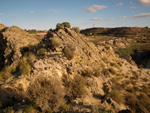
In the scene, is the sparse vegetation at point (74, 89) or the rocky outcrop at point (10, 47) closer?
the sparse vegetation at point (74, 89)

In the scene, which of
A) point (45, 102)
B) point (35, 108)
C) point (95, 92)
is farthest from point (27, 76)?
point (95, 92)

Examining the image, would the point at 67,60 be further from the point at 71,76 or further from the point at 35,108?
the point at 35,108

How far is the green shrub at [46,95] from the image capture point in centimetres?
341

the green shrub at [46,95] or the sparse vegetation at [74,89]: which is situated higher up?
the green shrub at [46,95]

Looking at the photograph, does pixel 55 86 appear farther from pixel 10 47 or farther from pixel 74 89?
pixel 10 47

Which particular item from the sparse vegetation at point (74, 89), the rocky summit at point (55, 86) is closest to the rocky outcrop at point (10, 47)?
the rocky summit at point (55, 86)

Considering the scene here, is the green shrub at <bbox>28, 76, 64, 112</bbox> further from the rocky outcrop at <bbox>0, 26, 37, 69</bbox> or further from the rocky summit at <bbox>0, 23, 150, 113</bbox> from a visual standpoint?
the rocky outcrop at <bbox>0, 26, 37, 69</bbox>

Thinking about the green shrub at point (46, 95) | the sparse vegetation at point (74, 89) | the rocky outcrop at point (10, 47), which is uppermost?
the rocky outcrop at point (10, 47)

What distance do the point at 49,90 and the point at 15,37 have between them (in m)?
9.43

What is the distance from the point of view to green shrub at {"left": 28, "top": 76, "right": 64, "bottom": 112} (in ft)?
11.2

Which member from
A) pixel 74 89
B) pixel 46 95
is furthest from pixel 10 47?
pixel 46 95

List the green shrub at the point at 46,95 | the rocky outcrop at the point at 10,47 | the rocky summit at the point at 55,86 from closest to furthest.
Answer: the green shrub at the point at 46,95 → the rocky summit at the point at 55,86 → the rocky outcrop at the point at 10,47

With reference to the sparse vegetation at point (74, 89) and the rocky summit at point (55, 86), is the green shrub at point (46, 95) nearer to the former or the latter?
the rocky summit at point (55, 86)

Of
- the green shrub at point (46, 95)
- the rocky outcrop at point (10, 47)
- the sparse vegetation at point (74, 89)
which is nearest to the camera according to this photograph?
the green shrub at point (46, 95)
